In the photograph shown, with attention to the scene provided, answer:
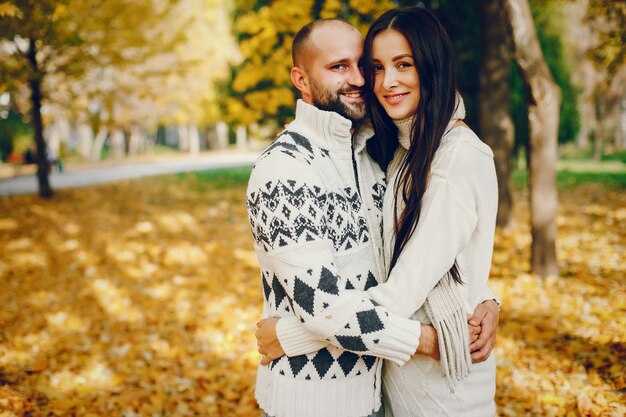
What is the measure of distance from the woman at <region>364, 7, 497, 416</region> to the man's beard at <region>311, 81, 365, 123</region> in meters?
0.12

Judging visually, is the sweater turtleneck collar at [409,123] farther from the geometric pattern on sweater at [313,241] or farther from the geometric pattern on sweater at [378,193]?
the geometric pattern on sweater at [313,241]

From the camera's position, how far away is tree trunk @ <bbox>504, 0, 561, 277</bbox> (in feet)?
17.1

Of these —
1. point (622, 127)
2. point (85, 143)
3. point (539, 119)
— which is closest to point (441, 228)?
point (539, 119)

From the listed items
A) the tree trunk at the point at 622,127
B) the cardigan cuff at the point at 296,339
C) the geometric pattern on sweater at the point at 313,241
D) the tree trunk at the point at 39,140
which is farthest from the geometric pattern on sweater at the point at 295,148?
the tree trunk at the point at 622,127

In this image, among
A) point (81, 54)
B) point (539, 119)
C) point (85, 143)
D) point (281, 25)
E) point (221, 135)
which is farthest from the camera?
point (221, 135)

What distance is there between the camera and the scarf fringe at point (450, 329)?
1769 millimetres

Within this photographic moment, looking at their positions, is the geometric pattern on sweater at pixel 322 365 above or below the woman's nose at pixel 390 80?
below

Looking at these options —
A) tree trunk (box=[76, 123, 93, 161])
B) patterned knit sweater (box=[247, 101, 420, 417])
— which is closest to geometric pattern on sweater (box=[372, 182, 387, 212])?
patterned knit sweater (box=[247, 101, 420, 417])

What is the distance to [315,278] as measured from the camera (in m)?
1.65

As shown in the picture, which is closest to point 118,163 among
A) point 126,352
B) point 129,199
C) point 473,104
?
point 129,199

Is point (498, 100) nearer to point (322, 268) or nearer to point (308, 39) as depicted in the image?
point (308, 39)

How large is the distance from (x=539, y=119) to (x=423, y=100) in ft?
12.9

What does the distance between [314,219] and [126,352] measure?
3676mm

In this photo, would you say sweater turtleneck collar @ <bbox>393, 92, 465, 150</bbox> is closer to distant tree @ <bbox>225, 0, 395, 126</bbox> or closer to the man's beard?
the man's beard
